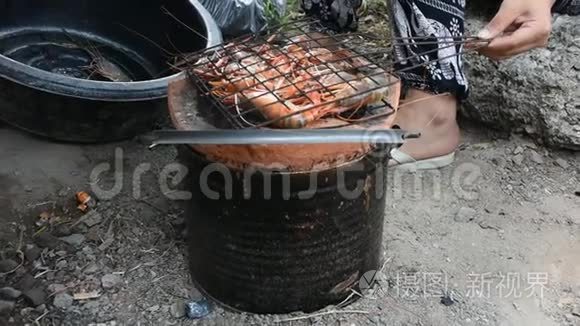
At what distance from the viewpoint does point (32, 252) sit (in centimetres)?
228

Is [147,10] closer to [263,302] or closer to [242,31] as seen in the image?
[242,31]

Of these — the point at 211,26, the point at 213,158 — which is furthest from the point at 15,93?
the point at 213,158

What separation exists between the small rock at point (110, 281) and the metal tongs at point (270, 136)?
695mm

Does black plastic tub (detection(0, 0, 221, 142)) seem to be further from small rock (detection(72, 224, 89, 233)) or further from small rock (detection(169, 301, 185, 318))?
small rock (detection(169, 301, 185, 318))

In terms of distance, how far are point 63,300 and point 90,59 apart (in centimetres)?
122

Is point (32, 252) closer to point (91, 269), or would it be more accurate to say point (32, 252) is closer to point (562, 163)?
point (91, 269)

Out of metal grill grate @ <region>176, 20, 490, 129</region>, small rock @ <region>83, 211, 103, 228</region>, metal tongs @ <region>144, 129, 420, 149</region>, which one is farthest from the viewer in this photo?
small rock @ <region>83, 211, 103, 228</region>

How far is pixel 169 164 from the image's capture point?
274 centimetres

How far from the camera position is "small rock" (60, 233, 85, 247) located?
2344 millimetres

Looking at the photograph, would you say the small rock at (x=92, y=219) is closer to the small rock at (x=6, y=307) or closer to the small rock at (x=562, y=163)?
the small rock at (x=6, y=307)

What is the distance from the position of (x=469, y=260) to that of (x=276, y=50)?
36.6 inches

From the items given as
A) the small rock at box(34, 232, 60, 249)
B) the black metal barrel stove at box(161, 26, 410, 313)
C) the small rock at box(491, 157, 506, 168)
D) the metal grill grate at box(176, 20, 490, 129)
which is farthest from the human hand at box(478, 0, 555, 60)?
the small rock at box(34, 232, 60, 249)

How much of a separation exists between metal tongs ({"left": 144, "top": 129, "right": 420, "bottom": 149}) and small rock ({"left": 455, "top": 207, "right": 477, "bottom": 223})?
37.0 inches

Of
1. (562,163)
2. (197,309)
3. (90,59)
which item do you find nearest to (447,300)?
(197,309)
